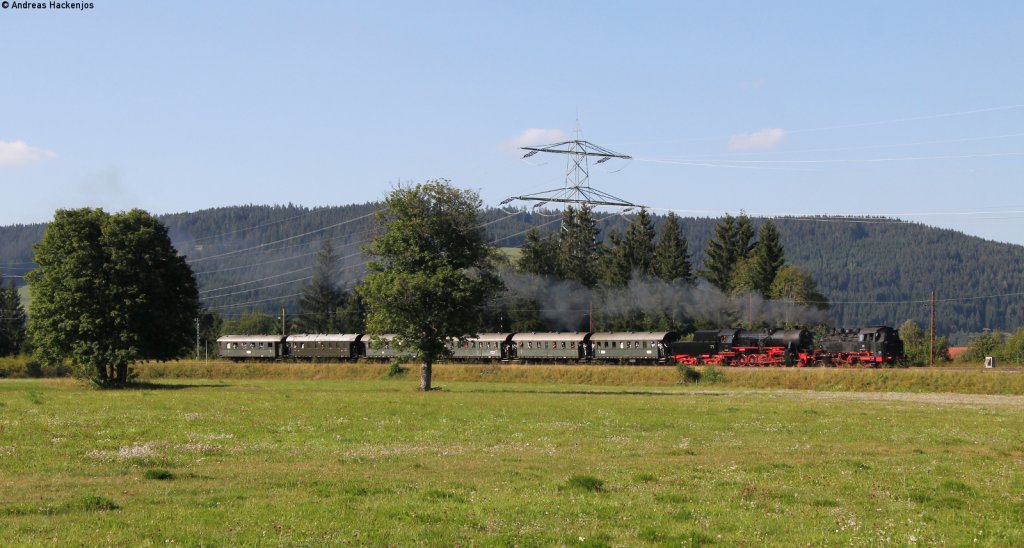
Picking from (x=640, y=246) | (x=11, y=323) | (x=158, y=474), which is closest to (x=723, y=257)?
(x=640, y=246)

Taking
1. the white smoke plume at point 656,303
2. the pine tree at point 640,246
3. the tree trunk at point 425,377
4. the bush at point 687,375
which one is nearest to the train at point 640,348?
the tree trunk at point 425,377

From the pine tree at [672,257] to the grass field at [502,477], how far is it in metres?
90.4

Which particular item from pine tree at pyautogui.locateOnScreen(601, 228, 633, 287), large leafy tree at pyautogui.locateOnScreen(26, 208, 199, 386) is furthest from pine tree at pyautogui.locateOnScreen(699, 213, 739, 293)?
large leafy tree at pyautogui.locateOnScreen(26, 208, 199, 386)

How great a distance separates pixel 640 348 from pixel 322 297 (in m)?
73.3

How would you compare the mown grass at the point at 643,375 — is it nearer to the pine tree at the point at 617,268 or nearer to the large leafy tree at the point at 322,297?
the pine tree at the point at 617,268

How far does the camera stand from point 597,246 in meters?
150

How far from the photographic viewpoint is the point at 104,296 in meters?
67.7

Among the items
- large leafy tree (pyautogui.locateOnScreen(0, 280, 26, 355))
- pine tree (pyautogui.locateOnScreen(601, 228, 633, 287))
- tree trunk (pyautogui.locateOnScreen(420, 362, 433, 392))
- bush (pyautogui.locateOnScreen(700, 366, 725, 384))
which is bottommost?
bush (pyautogui.locateOnScreen(700, 366, 725, 384))

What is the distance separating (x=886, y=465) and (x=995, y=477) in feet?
9.80

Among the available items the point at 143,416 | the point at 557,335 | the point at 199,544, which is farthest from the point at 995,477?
the point at 557,335

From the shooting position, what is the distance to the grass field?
49.8ft

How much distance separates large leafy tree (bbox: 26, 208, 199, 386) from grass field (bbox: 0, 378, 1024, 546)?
82.8 feet

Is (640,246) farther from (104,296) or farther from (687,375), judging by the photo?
(104,296)

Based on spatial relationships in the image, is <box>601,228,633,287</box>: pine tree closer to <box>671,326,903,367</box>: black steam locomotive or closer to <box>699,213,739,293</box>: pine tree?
<box>699,213,739,293</box>: pine tree
